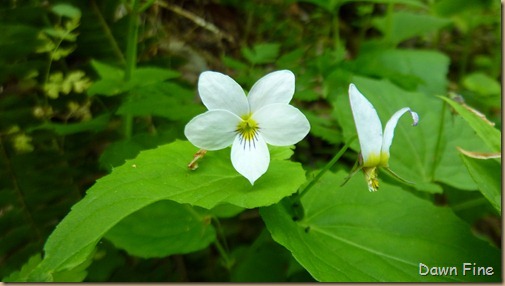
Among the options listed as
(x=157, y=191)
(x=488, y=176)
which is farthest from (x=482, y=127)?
(x=157, y=191)

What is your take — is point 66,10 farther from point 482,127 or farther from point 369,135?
point 482,127

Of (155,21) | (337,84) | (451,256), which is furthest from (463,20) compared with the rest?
(451,256)

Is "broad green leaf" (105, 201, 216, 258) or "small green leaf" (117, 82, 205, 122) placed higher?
"small green leaf" (117, 82, 205, 122)

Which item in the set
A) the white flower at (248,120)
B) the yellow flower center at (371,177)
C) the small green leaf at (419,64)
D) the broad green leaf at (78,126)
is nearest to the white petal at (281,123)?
the white flower at (248,120)

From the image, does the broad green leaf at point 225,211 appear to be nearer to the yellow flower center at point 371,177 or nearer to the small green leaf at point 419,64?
the yellow flower center at point 371,177

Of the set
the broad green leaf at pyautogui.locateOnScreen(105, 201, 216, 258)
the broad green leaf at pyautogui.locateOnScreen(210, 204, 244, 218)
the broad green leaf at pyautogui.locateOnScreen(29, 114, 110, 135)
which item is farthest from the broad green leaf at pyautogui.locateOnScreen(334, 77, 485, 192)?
the broad green leaf at pyautogui.locateOnScreen(29, 114, 110, 135)

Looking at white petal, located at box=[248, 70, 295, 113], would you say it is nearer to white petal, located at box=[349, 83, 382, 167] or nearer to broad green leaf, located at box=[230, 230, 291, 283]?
white petal, located at box=[349, 83, 382, 167]

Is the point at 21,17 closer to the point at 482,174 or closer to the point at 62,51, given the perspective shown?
the point at 62,51
